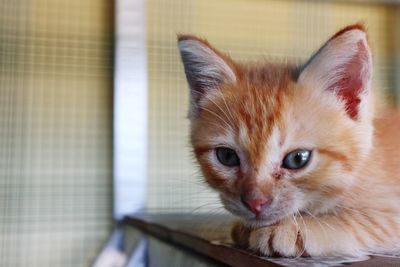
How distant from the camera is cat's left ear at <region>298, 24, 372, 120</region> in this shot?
95 cm

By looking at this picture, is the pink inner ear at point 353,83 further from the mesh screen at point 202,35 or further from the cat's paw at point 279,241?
the mesh screen at point 202,35

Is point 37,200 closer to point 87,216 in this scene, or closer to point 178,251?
point 87,216

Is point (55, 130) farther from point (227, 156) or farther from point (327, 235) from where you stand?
point (327, 235)

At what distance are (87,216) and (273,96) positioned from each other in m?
1.46

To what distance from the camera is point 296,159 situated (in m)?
0.94

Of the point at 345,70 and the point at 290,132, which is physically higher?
the point at 345,70

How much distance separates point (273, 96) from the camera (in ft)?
3.25

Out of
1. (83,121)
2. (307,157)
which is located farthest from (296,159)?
(83,121)

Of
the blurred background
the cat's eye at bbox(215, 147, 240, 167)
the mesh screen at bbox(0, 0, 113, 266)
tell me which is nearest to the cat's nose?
the cat's eye at bbox(215, 147, 240, 167)

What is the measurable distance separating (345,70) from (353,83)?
38 millimetres

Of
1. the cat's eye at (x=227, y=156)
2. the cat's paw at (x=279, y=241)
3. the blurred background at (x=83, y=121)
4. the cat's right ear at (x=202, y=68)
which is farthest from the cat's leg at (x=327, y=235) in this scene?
the blurred background at (x=83, y=121)

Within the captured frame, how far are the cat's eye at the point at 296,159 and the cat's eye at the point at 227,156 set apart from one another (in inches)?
4.0

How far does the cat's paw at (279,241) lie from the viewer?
878 mm

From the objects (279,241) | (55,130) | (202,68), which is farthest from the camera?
(55,130)
